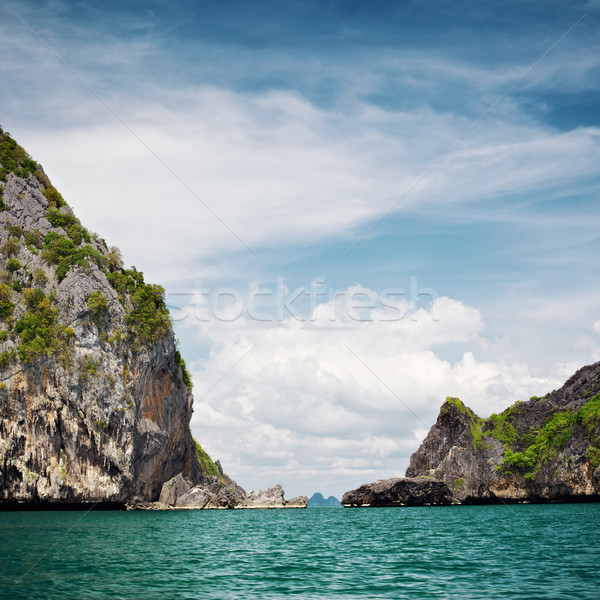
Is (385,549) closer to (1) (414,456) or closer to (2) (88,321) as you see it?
(2) (88,321)

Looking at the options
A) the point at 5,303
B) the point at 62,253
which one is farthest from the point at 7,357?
the point at 62,253

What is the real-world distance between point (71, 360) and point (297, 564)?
156 ft

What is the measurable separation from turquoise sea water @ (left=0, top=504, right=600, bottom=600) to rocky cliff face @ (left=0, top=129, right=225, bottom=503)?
23.5m

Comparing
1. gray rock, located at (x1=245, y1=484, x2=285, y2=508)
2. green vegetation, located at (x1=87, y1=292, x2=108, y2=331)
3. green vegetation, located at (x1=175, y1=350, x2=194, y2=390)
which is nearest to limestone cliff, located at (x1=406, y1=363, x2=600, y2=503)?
gray rock, located at (x1=245, y1=484, x2=285, y2=508)

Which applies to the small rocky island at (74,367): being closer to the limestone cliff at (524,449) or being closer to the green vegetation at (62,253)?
the green vegetation at (62,253)

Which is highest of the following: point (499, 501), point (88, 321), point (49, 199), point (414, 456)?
point (49, 199)

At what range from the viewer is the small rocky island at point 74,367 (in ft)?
207

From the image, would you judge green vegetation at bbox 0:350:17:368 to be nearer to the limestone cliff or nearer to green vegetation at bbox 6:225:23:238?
green vegetation at bbox 6:225:23:238

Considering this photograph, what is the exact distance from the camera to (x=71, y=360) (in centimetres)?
6638

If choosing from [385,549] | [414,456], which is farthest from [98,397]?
[414,456]

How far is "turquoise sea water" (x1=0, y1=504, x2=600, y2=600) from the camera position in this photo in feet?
64.3

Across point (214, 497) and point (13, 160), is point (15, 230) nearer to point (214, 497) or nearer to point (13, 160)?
point (13, 160)

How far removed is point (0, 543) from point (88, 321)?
41569 millimetres

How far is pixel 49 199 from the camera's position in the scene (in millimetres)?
81062
